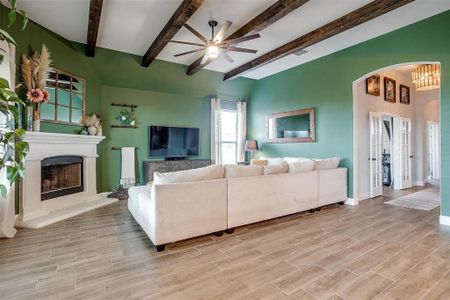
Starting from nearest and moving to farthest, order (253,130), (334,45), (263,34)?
(263,34)
(334,45)
(253,130)

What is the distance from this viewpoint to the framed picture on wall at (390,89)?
5746 millimetres

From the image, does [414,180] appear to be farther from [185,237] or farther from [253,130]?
[185,237]

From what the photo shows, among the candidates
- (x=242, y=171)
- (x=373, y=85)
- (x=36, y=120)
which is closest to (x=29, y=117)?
(x=36, y=120)

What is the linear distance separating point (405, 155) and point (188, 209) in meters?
6.57

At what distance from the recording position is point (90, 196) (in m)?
4.81

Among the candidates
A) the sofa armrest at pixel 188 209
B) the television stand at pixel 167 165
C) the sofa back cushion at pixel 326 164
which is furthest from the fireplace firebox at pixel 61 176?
the sofa back cushion at pixel 326 164

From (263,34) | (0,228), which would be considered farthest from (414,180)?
(0,228)

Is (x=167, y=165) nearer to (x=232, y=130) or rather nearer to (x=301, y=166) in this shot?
(x=232, y=130)

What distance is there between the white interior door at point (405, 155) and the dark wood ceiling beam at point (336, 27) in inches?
159

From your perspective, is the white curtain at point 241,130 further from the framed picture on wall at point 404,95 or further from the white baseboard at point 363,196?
the framed picture on wall at point 404,95

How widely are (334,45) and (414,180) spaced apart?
4.98 meters

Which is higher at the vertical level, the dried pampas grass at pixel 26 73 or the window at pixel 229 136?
the dried pampas grass at pixel 26 73

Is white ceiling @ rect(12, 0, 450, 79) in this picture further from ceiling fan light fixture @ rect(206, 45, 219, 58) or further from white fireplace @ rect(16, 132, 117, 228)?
white fireplace @ rect(16, 132, 117, 228)

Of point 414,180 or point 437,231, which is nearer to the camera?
point 437,231
